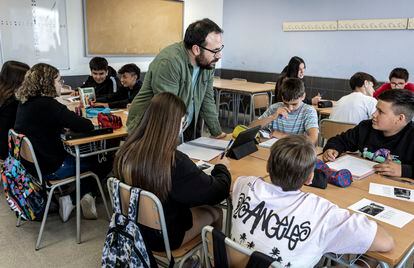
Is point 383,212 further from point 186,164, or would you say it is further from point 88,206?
point 88,206

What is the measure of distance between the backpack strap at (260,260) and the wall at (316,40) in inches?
205

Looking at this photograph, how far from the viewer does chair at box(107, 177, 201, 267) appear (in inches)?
56.1

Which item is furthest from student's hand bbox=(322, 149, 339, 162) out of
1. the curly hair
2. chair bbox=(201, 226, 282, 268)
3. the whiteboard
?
the whiteboard

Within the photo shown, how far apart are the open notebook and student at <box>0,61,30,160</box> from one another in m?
2.48

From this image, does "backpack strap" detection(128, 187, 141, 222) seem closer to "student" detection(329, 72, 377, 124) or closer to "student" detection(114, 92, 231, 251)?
"student" detection(114, 92, 231, 251)

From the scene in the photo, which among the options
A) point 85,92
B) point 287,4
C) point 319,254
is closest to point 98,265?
point 319,254

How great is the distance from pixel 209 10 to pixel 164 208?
251 inches

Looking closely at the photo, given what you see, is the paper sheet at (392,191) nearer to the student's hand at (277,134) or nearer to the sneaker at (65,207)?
the student's hand at (277,134)

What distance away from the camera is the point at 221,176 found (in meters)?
1.66

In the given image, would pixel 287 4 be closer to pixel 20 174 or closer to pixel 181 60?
pixel 181 60

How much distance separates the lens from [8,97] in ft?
9.25

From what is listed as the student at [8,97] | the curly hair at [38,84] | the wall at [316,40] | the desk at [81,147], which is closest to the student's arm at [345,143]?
the desk at [81,147]

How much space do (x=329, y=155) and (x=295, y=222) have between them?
43.6 inches

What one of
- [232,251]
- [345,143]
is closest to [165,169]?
[232,251]
